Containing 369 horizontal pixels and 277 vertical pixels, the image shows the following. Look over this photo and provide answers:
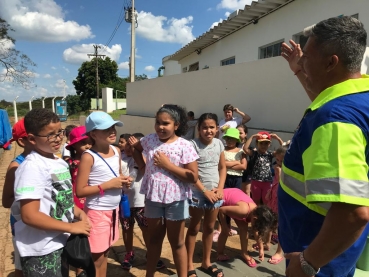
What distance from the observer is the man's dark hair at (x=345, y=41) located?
1107 mm

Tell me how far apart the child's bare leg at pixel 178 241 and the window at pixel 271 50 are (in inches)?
240

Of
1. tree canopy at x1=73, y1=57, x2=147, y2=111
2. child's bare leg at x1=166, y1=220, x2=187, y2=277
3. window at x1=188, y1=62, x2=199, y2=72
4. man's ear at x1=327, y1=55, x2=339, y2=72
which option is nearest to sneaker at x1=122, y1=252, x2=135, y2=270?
child's bare leg at x1=166, y1=220, x2=187, y2=277

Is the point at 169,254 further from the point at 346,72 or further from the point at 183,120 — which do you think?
the point at 346,72

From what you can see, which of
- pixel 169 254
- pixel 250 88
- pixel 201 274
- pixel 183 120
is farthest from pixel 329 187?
pixel 250 88

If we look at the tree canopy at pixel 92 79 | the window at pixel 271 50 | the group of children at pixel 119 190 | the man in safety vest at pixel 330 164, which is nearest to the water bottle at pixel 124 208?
the group of children at pixel 119 190

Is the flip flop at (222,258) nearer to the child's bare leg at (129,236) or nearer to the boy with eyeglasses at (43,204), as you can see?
the child's bare leg at (129,236)

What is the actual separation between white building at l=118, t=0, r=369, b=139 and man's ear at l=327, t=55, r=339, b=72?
3.11 metres

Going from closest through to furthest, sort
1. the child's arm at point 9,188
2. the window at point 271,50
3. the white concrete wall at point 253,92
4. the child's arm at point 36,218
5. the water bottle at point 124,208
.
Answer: the child's arm at point 36,218 < the child's arm at point 9,188 < the water bottle at point 124,208 < the white concrete wall at point 253,92 < the window at point 271,50

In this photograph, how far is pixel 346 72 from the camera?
3.73 feet

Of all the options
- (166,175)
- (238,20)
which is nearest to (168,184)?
(166,175)

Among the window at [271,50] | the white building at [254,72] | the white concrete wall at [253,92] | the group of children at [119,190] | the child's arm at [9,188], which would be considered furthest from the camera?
the window at [271,50]

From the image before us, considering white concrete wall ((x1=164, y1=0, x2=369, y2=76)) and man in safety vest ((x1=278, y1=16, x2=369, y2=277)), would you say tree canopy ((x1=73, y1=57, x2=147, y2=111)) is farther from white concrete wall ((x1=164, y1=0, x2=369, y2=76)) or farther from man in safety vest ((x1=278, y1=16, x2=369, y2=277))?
man in safety vest ((x1=278, y1=16, x2=369, y2=277))

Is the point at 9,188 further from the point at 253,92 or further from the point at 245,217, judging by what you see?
the point at 253,92

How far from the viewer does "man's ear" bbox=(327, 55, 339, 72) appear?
3.71ft
